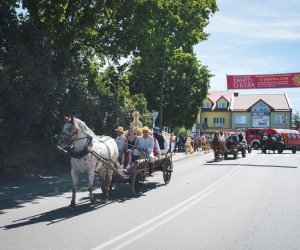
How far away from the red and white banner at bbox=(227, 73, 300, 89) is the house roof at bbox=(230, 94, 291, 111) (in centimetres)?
3519

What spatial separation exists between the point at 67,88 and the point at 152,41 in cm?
533

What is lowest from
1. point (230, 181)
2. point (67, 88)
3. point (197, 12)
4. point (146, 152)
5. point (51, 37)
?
point (230, 181)

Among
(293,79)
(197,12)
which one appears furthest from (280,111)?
(197,12)

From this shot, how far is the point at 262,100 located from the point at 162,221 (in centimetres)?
8227

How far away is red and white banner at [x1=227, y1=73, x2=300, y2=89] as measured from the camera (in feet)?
165

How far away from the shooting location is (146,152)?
45.2 feet

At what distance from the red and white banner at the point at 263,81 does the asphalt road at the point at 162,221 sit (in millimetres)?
38514

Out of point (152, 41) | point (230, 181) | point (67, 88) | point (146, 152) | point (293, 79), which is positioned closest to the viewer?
point (146, 152)

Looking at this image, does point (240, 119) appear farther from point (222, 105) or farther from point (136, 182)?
point (136, 182)

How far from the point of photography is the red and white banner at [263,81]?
50.4m

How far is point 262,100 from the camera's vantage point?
87.9 metres

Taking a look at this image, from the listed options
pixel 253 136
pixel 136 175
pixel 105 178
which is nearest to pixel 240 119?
pixel 253 136

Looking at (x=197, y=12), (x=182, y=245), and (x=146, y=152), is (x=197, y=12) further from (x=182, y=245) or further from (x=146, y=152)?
(x=182, y=245)

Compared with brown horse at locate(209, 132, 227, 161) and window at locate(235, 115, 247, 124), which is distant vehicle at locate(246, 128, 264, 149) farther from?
window at locate(235, 115, 247, 124)
